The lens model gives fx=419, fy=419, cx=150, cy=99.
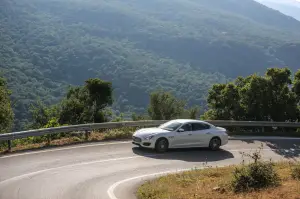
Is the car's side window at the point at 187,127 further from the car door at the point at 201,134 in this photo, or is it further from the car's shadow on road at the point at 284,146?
the car's shadow on road at the point at 284,146

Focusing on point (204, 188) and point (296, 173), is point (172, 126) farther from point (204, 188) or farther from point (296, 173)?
point (296, 173)

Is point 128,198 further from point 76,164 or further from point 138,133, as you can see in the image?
point 138,133

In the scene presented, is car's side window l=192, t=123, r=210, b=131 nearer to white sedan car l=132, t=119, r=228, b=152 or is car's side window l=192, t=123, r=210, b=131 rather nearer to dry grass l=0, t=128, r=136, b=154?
white sedan car l=132, t=119, r=228, b=152

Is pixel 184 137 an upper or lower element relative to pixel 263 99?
lower

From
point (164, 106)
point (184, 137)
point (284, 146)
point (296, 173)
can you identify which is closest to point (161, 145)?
point (184, 137)

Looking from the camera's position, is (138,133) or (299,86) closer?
(138,133)

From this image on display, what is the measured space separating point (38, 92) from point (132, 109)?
3474 cm

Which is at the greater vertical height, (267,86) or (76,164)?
(267,86)

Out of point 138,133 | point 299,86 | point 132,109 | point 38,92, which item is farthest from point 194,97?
point 138,133

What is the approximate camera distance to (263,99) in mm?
26781

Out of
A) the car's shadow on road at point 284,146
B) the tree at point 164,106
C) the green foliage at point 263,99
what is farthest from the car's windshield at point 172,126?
the tree at point 164,106

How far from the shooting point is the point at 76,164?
14617 mm

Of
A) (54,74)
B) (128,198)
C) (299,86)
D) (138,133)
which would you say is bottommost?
(128,198)

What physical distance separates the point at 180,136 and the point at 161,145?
926mm
